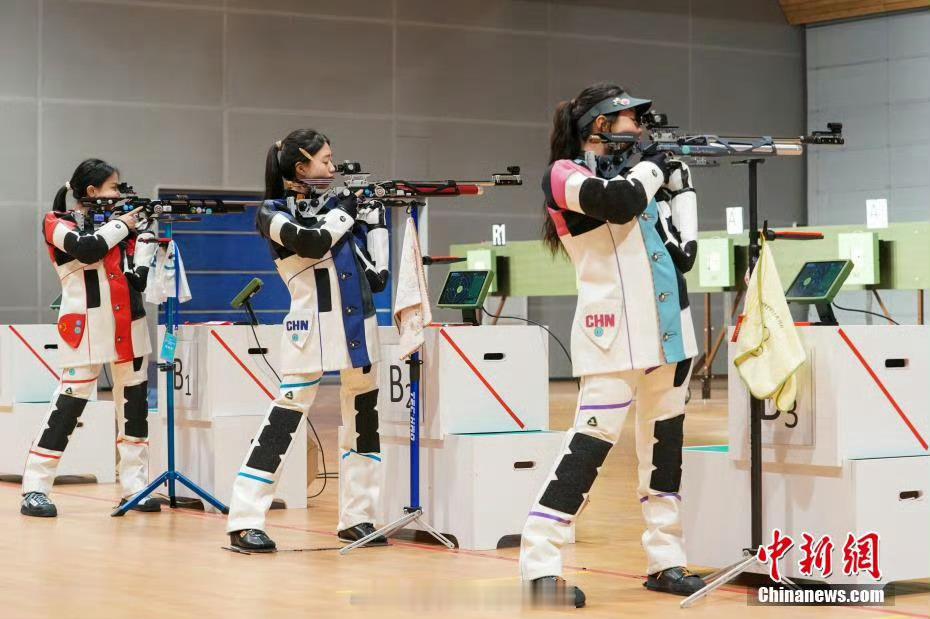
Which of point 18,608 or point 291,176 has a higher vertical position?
point 291,176

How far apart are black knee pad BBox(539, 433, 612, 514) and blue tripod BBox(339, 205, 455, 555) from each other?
49.1 inches

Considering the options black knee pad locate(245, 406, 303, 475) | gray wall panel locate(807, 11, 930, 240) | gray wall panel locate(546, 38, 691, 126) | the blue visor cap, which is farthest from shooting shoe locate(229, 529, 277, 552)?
gray wall panel locate(807, 11, 930, 240)

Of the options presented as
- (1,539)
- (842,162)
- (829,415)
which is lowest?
(1,539)

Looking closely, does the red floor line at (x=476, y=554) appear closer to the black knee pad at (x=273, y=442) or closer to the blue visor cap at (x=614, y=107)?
the black knee pad at (x=273, y=442)

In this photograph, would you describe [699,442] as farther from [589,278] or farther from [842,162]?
[842,162]

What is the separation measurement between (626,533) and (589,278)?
1.77 meters

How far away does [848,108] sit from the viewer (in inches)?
650

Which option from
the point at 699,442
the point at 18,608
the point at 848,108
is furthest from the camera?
the point at 848,108

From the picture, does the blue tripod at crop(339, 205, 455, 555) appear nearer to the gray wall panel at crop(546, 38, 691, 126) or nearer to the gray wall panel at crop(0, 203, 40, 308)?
the gray wall panel at crop(0, 203, 40, 308)

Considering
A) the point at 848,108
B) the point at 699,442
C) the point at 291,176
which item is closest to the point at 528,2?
the point at 848,108

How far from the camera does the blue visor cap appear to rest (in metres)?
4.00

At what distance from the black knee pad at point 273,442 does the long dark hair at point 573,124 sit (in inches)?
54.1

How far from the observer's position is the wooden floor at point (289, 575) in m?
3.86

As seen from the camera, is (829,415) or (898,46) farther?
(898,46)
